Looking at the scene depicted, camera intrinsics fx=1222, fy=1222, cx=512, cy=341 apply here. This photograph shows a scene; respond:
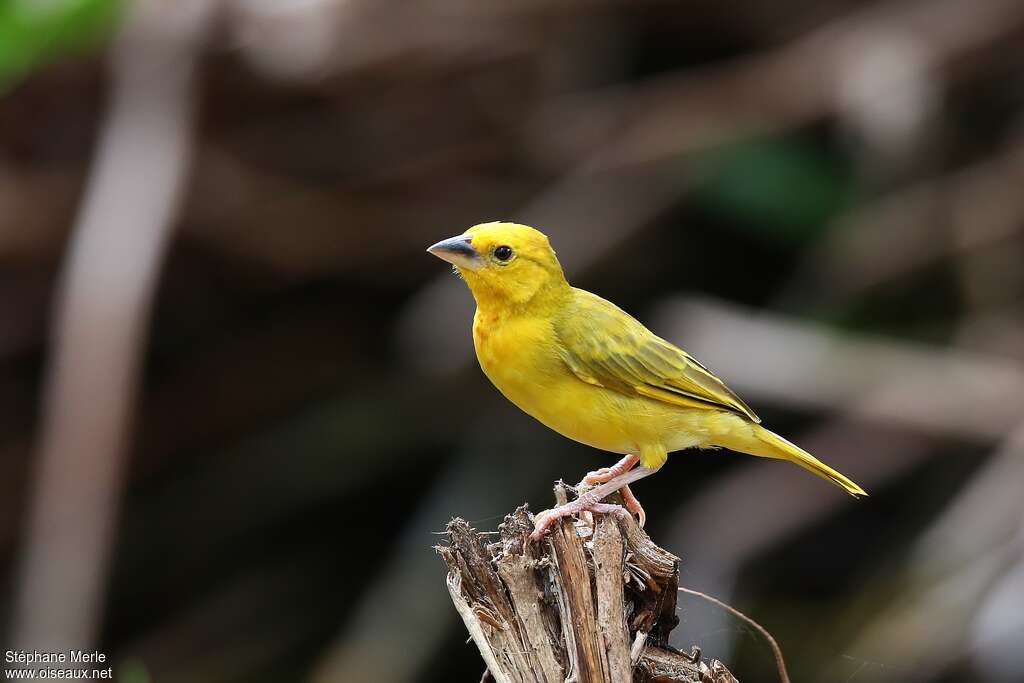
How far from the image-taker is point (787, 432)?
769 centimetres

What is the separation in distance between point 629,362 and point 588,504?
0.73 m

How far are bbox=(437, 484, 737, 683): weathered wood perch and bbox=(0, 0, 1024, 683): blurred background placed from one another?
10.7 feet

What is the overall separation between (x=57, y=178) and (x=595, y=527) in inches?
201

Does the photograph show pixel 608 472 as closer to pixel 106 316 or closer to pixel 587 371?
pixel 587 371

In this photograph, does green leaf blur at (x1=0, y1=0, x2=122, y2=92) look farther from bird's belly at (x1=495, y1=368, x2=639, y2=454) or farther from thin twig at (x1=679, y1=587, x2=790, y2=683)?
thin twig at (x1=679, y1=587, x2=790, y2=683)

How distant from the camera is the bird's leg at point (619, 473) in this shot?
3818mm

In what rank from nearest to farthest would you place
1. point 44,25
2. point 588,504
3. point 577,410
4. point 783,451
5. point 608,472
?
point 588,504 → point 577,410 → point 608,472 → point 783,451 → point 44,25

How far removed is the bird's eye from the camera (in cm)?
387

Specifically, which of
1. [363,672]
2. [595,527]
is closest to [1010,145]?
[363,672]

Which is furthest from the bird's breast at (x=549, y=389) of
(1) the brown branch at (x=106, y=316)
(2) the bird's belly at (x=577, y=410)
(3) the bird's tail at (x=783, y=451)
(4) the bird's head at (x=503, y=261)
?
(1) the brown branch at (x=106, y=316)

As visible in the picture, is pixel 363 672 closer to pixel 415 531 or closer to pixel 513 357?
pixel 415 531

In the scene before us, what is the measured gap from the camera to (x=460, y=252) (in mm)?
3822

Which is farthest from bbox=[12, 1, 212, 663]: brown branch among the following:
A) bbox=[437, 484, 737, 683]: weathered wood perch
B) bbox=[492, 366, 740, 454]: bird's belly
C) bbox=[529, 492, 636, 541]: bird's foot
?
bbox=[437, 484, 737, 683]: weathered wood perch

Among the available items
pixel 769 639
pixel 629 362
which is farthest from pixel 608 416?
pixel 769 639
